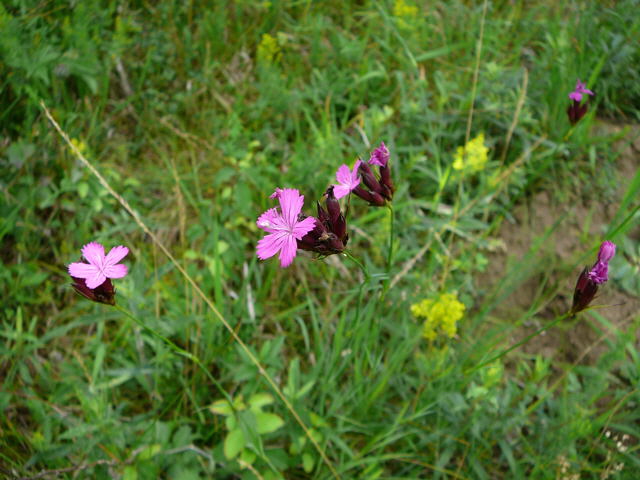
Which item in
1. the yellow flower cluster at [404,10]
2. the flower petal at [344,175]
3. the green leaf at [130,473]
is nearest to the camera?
the flower petal at [344,175]

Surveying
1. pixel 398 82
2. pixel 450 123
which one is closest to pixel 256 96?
pixel 398 82

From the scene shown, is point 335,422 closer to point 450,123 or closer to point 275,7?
point 450,123

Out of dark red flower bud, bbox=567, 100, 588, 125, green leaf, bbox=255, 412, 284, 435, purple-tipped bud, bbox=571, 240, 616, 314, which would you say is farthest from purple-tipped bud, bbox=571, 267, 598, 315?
green leaf, bbox=255, 412, 284, 435

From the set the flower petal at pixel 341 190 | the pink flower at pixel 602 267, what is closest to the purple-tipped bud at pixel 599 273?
the pink flower at pixel 602 267

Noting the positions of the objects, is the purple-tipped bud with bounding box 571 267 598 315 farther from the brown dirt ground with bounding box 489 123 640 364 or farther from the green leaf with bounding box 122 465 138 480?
the green leaf with bounding box 122 465 138 480

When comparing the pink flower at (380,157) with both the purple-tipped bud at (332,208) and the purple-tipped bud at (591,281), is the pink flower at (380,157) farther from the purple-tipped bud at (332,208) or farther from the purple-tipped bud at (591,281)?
the purple-tipped bud at (591,281)

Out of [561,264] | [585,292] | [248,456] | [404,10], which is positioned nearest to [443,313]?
[585,292]

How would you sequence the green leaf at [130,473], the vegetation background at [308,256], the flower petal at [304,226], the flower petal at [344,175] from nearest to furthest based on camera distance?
the flower petal at [304,226]
the flower petal at [344,175]
the green leaf at [130,473]
the vegetation background at [308,256]
